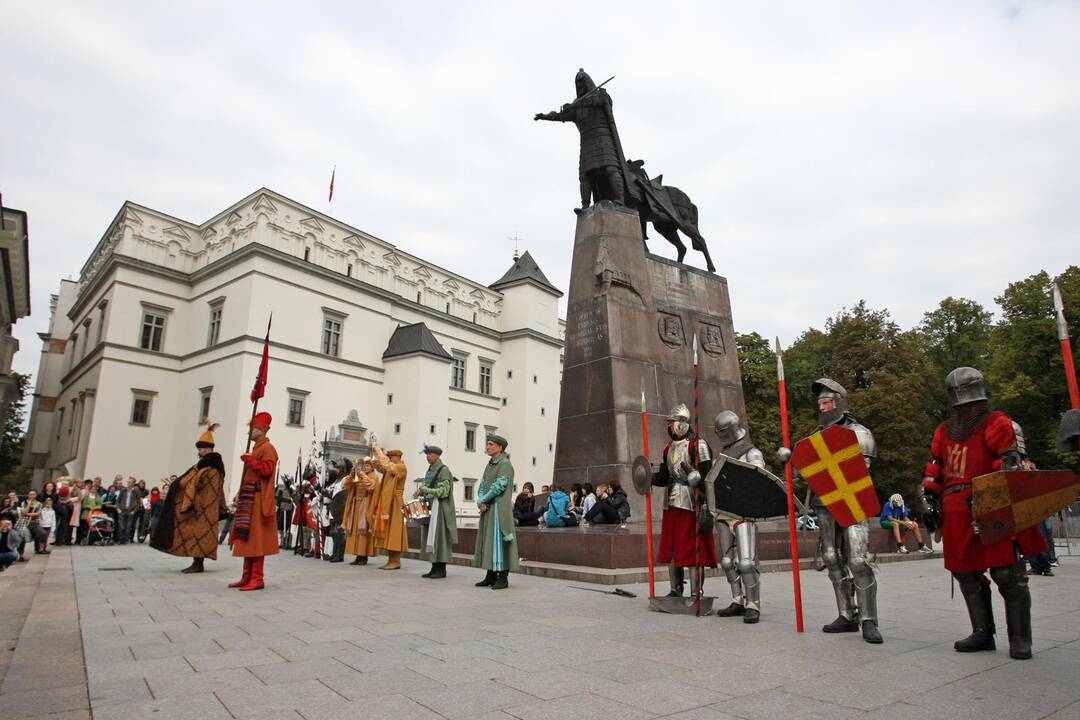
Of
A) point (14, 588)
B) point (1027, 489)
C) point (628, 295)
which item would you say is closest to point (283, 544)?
point (14, 588)

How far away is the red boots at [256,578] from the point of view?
7.61m

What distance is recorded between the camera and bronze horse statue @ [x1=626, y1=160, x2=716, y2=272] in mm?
14031

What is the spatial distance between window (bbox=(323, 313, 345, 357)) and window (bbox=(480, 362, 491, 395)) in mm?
11320

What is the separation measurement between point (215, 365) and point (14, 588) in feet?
83.5

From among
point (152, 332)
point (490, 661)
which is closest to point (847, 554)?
point (490, 661)

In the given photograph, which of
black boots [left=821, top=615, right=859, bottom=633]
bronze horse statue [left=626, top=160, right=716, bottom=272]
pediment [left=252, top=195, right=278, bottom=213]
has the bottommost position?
black boots [left=821, top=615, right=859, bottom=633]

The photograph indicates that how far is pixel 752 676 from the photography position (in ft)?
→ 12.1

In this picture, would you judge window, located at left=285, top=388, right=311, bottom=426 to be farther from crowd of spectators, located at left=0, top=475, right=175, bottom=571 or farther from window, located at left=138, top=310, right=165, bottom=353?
crowd of spectators, located at left=0, top=475, right=175, bottom=571

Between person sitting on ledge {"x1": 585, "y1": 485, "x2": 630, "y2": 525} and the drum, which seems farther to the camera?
person sitting on ledge {"x1": 585, "y1": 485, "x2": 630, "y2": 525}

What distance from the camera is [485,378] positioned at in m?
44.5

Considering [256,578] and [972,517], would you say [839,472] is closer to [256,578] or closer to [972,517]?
[972,517]

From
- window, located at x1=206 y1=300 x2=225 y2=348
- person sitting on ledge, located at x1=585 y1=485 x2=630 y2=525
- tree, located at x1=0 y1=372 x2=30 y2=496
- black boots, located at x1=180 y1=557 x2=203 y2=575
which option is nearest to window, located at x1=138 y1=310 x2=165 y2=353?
window, located at x1=206 y1=300 x2=225 y2=348

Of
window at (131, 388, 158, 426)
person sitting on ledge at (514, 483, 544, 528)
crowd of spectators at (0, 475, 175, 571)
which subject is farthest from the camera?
window at (131, 388, 158, 426)

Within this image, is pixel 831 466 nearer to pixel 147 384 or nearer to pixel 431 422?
pixel 431 422
